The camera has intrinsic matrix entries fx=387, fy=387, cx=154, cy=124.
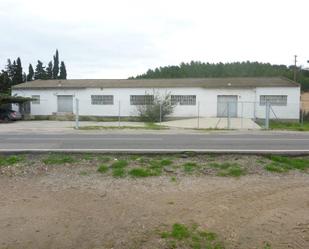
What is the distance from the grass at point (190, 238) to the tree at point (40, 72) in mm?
71797

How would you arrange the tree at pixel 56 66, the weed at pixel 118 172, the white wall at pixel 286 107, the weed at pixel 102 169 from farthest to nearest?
the tree at pixel 56 66 < the white wall at pixel 286 107 < the weed at pixel 102 169 < the weed at pixel 118 172

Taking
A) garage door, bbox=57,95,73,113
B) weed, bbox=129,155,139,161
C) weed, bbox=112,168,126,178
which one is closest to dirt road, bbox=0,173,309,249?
weed, bbox=112,168,126,178

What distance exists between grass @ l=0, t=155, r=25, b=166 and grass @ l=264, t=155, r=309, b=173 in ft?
20.3

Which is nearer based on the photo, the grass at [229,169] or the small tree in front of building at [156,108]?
the grass at [229,169]

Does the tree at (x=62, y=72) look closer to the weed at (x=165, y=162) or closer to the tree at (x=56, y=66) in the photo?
the tree at (x=56, y=66)

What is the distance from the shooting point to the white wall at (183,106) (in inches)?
1436

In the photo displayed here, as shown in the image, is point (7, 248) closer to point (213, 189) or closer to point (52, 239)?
point (52, 239)

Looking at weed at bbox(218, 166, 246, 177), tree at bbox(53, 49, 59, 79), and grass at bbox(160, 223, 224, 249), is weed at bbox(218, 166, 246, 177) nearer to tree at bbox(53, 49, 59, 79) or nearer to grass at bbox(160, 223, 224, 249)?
grass at bbox(160, 223, 224, 249)

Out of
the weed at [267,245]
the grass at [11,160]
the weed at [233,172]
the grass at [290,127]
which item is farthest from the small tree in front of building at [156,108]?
the weed at [267,245]

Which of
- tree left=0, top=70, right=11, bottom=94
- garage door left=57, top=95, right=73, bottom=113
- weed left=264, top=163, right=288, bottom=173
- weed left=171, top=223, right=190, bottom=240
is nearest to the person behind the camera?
weed left=171, top=223, right=190, bottom=240

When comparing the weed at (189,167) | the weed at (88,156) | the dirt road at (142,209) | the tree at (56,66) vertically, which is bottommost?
the dirt road at (142,209)

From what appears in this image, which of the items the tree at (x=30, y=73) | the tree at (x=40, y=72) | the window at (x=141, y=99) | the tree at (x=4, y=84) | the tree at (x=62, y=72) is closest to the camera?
the window at (x=141, y=99)

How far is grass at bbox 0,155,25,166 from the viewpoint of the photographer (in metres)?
9.75

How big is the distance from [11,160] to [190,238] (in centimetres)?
657
